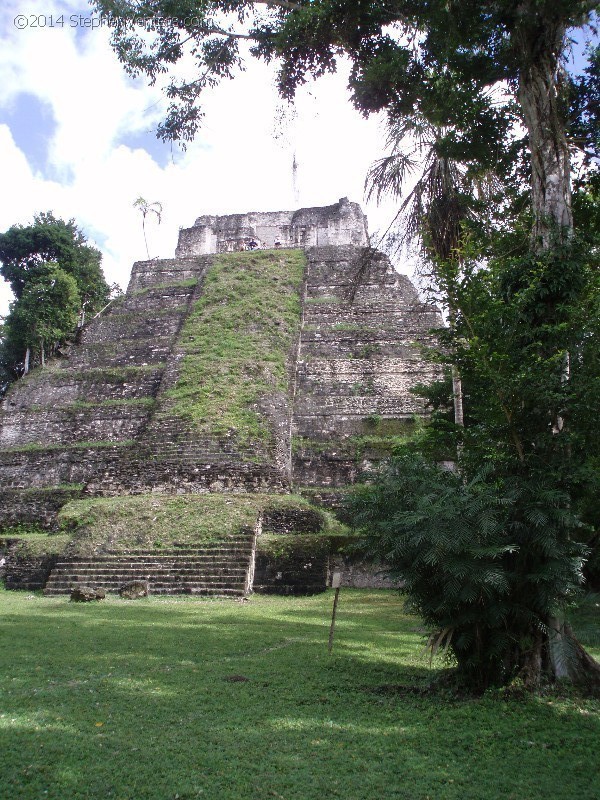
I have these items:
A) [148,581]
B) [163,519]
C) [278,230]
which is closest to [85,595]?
[148,581]

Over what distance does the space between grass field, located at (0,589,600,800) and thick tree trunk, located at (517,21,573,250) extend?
3.81 m

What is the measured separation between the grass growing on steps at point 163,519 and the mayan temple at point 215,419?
0.04 m

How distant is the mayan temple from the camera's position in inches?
466

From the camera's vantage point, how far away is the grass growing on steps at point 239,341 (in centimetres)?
1570

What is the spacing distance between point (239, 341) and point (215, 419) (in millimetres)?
3877

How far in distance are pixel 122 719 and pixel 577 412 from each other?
12.3 ft

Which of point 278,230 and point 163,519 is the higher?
point 278,230

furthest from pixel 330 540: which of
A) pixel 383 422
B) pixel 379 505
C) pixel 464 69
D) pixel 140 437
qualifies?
pixel 464 69

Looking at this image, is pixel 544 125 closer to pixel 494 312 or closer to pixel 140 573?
pixel 494 312

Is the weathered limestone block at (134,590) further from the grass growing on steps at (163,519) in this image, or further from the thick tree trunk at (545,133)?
the thick tree trunk at (545,133)

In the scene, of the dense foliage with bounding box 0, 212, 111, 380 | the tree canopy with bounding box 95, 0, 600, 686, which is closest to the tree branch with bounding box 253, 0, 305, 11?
the tree canopy with bounding box 95, 0, 600, 686

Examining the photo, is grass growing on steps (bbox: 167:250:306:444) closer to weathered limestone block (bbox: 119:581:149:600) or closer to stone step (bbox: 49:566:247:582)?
stone step (bbox: 49:566:247:582)

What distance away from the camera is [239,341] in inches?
735

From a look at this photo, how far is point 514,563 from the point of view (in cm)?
494
